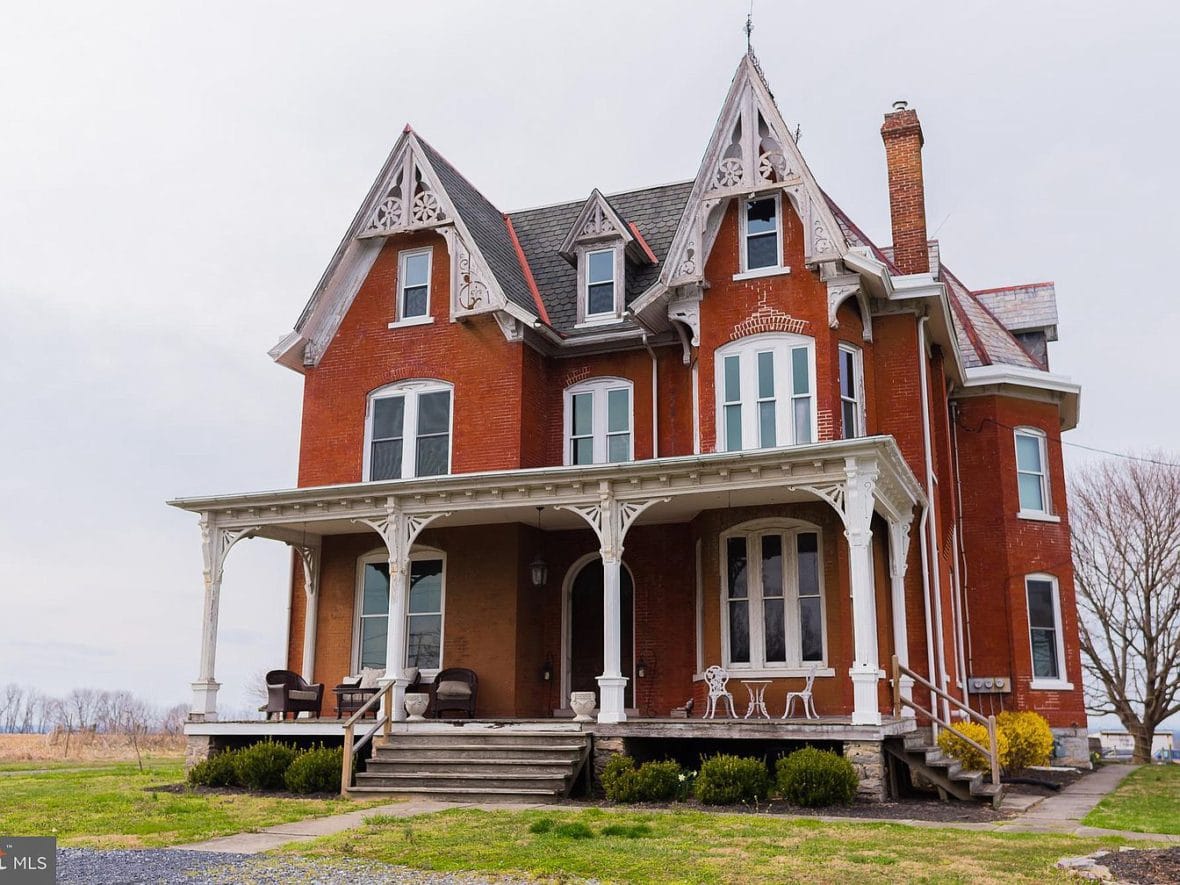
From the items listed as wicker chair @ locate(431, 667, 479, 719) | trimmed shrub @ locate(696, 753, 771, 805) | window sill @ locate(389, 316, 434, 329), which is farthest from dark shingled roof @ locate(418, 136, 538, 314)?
trimmed shrub @ locate(696, 753, 771, 805)

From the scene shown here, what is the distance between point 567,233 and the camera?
22.1 m

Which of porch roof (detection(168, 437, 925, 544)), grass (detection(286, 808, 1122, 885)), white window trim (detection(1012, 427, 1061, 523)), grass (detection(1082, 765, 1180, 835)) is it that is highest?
white window trim (detection(1012, 427, 1061, 523))

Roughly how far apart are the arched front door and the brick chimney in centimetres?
760

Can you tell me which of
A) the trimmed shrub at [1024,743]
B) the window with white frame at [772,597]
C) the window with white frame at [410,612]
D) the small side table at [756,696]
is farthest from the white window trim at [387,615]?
the trimmed shrub at [1024,743]

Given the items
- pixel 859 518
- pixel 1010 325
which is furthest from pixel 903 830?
pixel 1010 325

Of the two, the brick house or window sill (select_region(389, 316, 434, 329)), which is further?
window sill (select_region(389, 316, 434, 329))

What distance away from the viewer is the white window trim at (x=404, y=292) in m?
20.8

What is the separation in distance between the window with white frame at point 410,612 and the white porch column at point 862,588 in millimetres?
7690

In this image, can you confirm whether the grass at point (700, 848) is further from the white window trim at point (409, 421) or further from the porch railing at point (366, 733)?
the white window trim at point (409, 421)

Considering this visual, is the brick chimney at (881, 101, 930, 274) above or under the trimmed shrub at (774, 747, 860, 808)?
above

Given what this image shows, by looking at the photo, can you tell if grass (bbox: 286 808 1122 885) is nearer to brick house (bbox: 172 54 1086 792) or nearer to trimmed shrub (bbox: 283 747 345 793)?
trimmed shrub (bbox: 283 747 345 793)

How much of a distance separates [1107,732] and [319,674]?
2523 cm

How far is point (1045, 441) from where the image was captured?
909 inches

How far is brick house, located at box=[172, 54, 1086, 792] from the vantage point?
17.1 m
